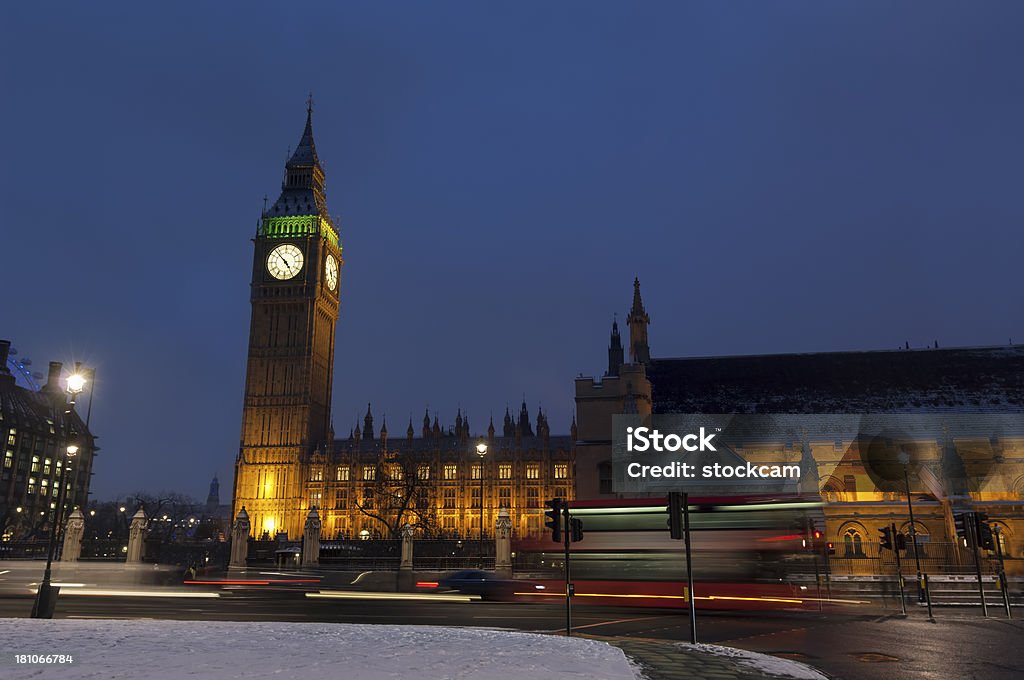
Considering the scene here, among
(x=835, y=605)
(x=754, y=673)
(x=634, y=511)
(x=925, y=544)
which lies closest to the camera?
(x=754, y=673)

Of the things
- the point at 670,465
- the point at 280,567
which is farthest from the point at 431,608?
the point at 670,465

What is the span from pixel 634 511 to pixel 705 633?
20.8ft

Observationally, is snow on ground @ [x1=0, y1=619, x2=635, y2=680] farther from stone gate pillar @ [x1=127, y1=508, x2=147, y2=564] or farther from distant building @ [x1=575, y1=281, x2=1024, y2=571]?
distant building @ [x1=575, y1=281, x2=1024, y2=571]

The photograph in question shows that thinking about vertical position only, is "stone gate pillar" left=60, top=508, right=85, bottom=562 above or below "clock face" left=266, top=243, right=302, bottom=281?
below

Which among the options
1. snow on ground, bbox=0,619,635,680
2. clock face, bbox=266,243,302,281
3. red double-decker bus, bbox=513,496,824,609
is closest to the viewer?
snow on ground, bbox=0,619,635,680

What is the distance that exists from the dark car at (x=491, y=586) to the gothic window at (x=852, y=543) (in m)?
29.1

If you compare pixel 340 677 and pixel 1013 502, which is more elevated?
pixel 1013 502

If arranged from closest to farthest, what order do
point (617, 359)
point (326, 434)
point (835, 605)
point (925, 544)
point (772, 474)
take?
point (835, 605) < point (925, 544) < point (772, 474) < point (617, 359) < point (326, 434)

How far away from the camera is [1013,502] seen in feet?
150

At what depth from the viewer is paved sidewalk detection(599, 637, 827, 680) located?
35.9ft

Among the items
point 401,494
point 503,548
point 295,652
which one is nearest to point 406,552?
point 503,548

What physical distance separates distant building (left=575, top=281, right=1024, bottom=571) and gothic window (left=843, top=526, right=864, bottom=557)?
0.07 metres

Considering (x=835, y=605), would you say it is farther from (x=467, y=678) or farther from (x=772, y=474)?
(x=772, y=474)

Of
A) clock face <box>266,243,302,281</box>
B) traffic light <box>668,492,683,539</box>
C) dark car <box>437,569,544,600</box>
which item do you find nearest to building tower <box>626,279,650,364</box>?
dark car <box>437,569,544,600</box>
